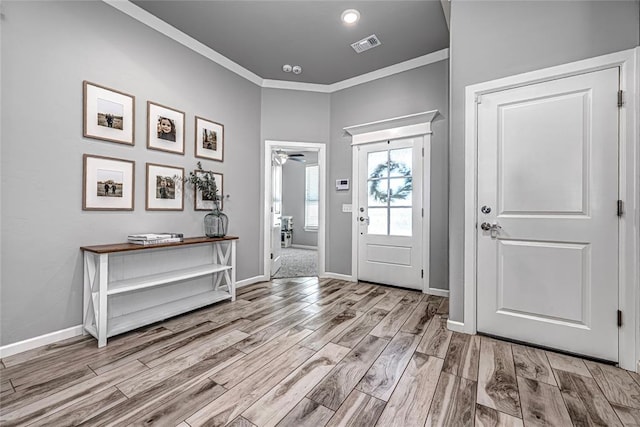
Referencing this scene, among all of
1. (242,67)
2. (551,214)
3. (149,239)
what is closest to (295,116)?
(242,67)

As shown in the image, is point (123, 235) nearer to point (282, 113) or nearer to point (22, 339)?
point (22, 339)

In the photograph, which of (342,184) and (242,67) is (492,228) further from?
(242,67)

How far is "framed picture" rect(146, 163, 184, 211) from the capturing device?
2695 mm

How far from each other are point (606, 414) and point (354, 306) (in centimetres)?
192

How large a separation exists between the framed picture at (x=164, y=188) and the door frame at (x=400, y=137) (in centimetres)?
229

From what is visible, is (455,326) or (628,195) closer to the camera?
(628,195)

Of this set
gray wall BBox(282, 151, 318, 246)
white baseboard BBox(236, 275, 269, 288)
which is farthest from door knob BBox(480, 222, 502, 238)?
gray wall BBox(282, 151, 318, 246)

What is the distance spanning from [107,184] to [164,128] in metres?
0.80

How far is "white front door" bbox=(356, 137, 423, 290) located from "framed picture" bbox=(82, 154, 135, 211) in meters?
2.77

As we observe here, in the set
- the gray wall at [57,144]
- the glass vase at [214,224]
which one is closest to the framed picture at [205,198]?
the glass vase at [214,224]

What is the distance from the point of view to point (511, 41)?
7.09 feet

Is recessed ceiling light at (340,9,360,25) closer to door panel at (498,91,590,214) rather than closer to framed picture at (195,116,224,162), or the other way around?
door panel at (498,91,590,214)

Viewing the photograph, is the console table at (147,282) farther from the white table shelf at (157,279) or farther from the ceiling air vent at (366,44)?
the ceiling air vent at (366,44)

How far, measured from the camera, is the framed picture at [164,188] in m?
2.70
